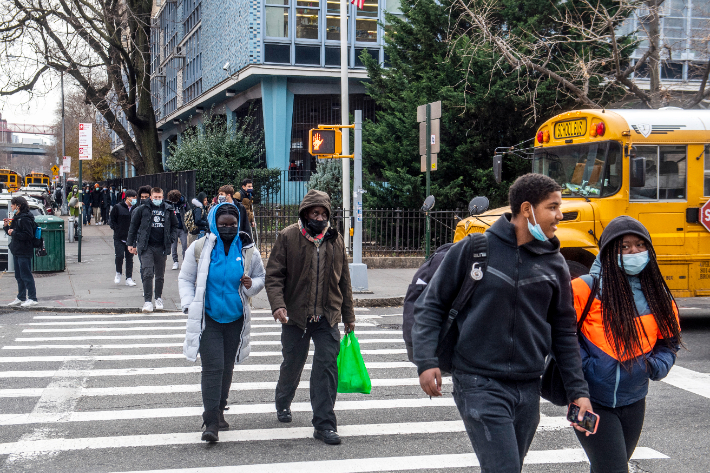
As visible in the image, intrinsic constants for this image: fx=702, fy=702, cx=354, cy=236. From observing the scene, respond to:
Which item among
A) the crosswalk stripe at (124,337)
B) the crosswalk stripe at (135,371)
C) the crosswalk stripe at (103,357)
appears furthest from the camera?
the crosswalk stripe at (124,337)

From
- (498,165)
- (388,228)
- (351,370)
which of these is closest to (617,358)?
(351,370)

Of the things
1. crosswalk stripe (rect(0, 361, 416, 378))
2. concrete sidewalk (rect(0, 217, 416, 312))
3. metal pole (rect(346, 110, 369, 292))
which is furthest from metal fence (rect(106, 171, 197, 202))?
crosswalk stripe (rect(0, 361, 416, 378))

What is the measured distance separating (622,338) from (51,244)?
1529 centimetres

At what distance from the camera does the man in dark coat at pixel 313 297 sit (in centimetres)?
549

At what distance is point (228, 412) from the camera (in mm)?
6207

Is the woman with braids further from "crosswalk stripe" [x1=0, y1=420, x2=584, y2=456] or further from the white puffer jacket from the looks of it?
the white puffer jacket

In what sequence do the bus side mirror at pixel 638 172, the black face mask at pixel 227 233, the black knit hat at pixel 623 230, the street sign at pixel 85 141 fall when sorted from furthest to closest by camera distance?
Answer: the street sign at pixel 85 141, the bus side mirror at pixel 638 172, the black face mask at pixel 227 233, the black knit hat at pixel 623 230

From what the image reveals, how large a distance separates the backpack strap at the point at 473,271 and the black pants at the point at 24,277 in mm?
10582

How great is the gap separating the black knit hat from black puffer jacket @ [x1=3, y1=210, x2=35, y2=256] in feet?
35.1

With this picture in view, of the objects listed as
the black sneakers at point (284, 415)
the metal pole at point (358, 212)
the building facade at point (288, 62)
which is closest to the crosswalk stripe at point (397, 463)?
the black sneakers at point (284, 415)

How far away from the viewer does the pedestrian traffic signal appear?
13414mm

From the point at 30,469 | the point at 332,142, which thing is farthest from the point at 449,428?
the point at 332,142

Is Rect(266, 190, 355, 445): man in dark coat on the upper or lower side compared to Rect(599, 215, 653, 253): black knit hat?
lower

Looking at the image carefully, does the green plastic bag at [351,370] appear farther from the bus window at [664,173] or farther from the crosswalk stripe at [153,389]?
the bus window at [664,173]
